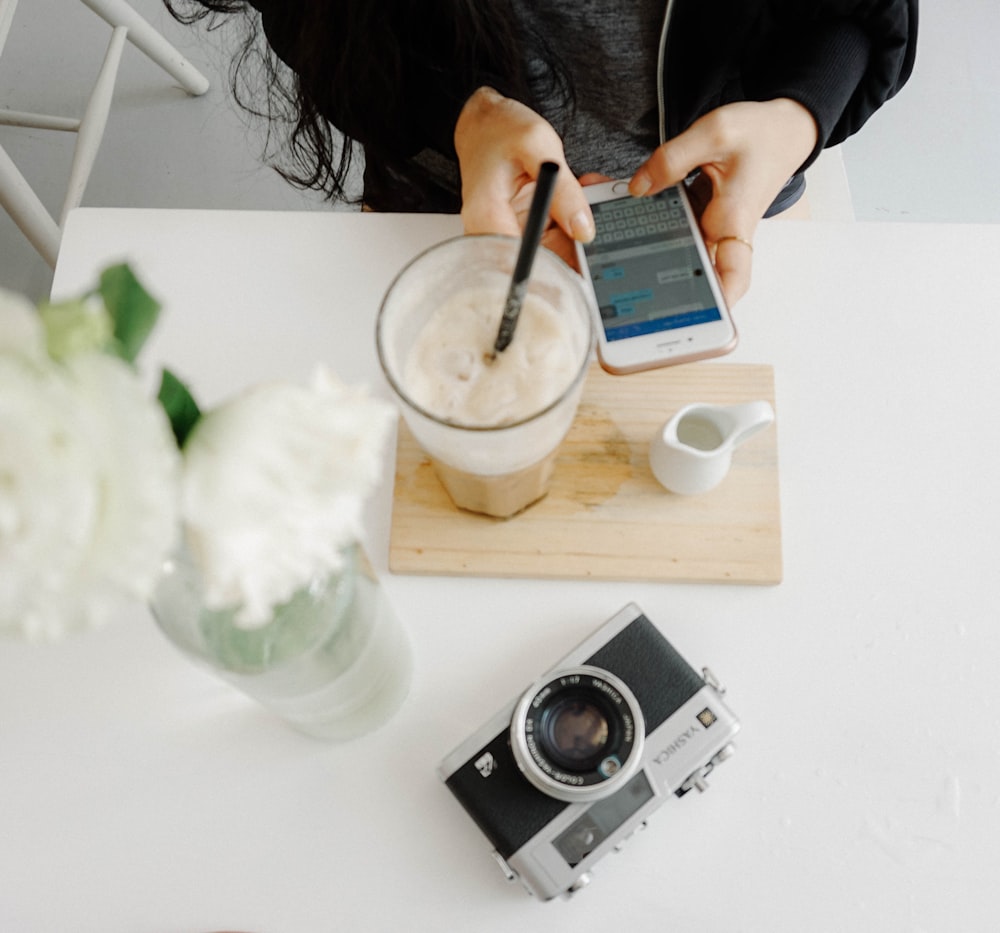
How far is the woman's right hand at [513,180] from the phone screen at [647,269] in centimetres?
2

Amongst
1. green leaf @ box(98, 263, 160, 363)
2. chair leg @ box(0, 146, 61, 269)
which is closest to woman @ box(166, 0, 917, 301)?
green leaf @ box(98, 263, 160, 363)

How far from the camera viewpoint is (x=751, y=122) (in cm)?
63

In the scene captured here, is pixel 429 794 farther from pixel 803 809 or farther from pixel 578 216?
pixel 578 216

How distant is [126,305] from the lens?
24cm

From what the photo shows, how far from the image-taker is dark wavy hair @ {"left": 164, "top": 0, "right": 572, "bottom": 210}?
598 millimetres

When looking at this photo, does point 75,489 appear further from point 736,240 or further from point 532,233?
point 736,240

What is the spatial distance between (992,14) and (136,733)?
166 cm

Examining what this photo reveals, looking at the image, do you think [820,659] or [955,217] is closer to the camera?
[820,659]

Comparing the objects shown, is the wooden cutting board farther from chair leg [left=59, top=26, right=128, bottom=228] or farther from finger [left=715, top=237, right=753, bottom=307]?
chair leg [left=59, top=26, right=128, bottom=228]

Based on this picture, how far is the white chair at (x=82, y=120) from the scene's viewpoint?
1.09m

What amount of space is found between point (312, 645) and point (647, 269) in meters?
0.34

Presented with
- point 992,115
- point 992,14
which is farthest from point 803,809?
point 992,14

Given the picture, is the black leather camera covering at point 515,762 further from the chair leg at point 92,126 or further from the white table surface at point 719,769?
the chair leg at point 92,126

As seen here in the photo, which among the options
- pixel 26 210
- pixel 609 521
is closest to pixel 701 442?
pixel 609 521
